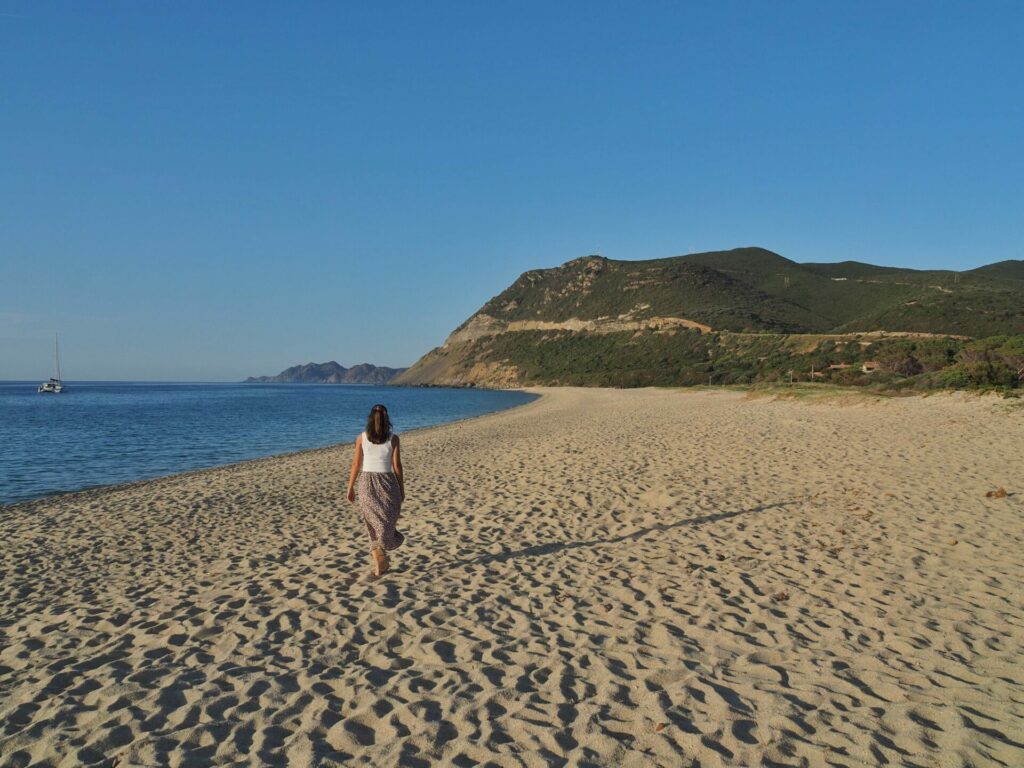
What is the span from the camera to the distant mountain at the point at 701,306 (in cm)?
7519

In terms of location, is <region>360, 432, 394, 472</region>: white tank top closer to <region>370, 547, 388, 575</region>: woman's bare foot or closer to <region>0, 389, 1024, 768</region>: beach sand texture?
<region>370, 547, 388, 575</region>: woman's bare foot

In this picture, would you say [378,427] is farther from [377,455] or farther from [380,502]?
[380,502]

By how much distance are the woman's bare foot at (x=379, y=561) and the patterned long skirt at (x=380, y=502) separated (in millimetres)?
62

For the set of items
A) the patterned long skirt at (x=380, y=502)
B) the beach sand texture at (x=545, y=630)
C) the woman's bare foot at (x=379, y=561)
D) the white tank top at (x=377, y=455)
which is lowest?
the beach sand texture at (x=545, y=630)

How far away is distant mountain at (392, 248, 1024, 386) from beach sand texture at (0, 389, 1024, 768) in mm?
68495

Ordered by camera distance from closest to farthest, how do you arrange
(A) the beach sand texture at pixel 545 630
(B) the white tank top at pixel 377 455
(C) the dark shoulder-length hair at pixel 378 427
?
(A) the beach sand texture at pixel 545 630 < (C) the dark shoulder-length hair at pixel 378 427 < (B) the white tank top at pixel 377 455

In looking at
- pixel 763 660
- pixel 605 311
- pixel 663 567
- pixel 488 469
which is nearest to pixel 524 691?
pixel 763 660

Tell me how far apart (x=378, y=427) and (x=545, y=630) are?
9.32 feet

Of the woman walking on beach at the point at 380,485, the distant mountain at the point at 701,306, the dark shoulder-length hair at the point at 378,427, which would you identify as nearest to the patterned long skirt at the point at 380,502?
the woman walking on beach at the point at 380,485

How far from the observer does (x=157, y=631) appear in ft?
18.1

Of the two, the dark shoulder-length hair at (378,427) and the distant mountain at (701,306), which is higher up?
the distant mountain at (701,306)

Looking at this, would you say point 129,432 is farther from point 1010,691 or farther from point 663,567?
point 1010,691

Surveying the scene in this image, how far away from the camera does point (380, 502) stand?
22.7 feet

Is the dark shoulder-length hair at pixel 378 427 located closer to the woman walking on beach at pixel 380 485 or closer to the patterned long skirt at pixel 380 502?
the woman walking on beach at pixel 380 485
